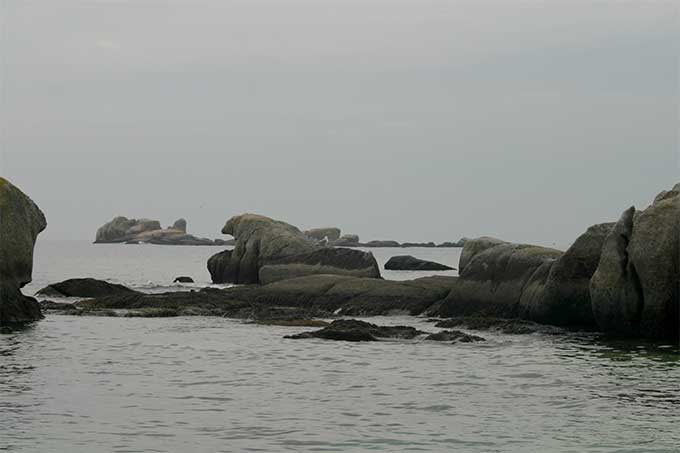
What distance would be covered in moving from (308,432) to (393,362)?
8131 millimetres

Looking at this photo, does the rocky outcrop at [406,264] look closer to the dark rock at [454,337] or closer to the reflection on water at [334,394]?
the dark rock at [454,337]

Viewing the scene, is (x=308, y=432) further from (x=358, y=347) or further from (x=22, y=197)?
(x=22, y=197)

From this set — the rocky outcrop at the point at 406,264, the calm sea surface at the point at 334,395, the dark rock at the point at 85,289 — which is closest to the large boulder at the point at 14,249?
the calm sea surface at the point at 334,395

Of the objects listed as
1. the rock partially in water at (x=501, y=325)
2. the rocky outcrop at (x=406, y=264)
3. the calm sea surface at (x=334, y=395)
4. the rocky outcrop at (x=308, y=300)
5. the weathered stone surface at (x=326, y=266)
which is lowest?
the calm sea surface at (x=334, y=395)

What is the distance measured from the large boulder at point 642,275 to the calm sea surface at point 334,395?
130 centimetres

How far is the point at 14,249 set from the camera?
102 feet

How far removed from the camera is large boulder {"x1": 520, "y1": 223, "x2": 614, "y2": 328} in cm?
3070

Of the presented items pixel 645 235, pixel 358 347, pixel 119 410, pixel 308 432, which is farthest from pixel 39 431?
pixel 645 235

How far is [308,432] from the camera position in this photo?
49.0 feet

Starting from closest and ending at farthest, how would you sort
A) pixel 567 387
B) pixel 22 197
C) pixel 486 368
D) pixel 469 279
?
pixel 567 387 < pixel 486 368 < pixel 22 197 < pixel 469 279

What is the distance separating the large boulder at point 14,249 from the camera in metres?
30.8

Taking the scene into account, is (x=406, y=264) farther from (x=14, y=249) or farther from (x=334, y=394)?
(x=334, y=394)

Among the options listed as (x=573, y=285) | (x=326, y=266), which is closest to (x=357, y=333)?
(x=573, y=285)

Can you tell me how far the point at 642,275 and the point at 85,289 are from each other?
91.5ft
